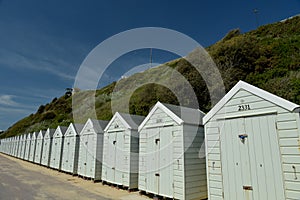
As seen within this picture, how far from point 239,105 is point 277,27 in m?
25.4

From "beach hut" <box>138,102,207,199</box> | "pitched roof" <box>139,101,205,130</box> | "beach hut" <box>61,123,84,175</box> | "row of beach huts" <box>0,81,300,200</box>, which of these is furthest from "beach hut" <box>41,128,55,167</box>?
"pitched roof" <box>139,101,205,130</box>

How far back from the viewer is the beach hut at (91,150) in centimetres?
1124

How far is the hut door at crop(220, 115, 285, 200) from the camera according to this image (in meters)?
4.77

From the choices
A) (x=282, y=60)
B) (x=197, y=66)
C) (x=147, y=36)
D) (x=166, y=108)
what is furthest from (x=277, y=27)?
(x=166, y=108)

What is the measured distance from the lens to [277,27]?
2542 centimetres

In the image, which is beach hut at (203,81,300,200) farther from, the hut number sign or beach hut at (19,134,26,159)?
beach hut at (19,134,26,159)

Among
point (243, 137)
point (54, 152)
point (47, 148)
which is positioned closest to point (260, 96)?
point (243, 137)

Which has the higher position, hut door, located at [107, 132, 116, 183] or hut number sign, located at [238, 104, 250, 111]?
hut number sign, located at [238, 104, 250, 111]

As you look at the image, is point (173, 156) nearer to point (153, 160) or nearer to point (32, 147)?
point (153, 160)

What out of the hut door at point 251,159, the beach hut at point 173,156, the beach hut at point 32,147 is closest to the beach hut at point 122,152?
the beach hut at point 173,156

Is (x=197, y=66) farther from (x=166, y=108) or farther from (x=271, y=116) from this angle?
(x=271, y=116)

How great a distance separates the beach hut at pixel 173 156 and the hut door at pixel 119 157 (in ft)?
4.69

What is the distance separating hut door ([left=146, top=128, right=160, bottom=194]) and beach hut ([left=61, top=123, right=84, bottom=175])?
7.08 meters

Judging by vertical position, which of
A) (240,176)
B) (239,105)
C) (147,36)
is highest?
(147,36)
